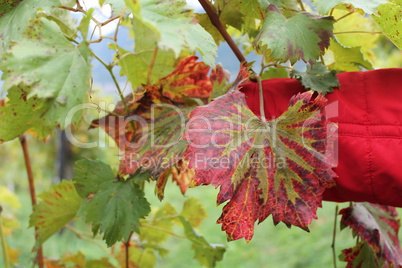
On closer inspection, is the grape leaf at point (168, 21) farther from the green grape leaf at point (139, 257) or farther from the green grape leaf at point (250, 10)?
the green grape leaf at point (139, 257)

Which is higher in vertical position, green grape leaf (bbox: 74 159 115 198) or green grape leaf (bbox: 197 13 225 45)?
green grape leaf (bbox: 197 13 225 45)

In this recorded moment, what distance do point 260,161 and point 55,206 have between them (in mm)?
429

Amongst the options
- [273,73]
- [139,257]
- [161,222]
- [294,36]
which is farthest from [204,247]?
[294,36]

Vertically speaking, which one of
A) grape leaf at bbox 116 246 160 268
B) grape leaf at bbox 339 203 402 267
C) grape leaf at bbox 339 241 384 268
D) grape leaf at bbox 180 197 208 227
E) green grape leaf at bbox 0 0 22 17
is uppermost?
green grape leaf at bbox 0 0 22 17

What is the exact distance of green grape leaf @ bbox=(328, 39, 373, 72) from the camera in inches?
27.5

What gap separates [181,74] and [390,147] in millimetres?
337

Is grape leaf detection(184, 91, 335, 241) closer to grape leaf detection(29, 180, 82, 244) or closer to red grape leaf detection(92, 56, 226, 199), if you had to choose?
red grape leaf detection(92, 56, 226, 199)

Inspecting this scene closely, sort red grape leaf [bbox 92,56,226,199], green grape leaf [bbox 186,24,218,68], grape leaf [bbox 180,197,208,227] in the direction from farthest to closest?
→ grape leaf [bbox 180,197,208,227], red grape leaf [bbox 92,56,226,199], green grape leaf [bbox 186,24,218,68]

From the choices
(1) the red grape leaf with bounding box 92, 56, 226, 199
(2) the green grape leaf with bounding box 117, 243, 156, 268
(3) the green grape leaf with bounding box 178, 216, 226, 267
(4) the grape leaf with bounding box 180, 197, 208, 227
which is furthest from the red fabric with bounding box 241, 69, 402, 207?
(2) the green grape leaf with bounding box 117, 243, 156, 268

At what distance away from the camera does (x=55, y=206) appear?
756mm

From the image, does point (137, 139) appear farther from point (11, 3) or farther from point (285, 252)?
point (285, 252)

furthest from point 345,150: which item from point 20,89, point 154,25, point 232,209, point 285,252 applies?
point 285,252

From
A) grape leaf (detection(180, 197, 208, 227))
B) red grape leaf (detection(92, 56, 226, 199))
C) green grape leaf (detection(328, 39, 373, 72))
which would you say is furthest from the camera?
grape leaf (detection(180, 197, 208, 227))

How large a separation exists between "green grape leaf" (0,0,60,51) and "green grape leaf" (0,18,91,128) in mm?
33
